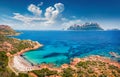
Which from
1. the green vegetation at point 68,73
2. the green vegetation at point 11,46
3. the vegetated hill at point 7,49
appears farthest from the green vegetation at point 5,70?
the green vegetation at point 11,46

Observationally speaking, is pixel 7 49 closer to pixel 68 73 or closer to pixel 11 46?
pixel 11 46

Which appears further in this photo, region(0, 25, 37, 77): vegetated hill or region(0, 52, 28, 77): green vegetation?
region(0, 25, 37, 77): vegetated hill

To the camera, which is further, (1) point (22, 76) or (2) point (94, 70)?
(2) point (94, 70)

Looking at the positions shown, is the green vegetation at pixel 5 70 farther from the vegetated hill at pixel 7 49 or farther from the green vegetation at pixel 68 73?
the green vegetation at pixel 68 73

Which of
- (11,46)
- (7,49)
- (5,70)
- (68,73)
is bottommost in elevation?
(68,73)

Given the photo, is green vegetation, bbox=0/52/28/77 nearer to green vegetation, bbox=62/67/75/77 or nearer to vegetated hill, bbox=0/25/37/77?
vegetated hill, bbox=0/25/37/77

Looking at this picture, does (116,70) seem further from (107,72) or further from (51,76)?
(51,76)

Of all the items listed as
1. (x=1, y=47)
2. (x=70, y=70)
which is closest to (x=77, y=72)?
(x=70, y=70)

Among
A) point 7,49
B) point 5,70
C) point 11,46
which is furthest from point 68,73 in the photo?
point 11,46

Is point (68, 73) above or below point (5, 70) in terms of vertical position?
below

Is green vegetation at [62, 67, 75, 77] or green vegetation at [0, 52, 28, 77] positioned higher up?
green vegetation at [0, 52, 28, 77]

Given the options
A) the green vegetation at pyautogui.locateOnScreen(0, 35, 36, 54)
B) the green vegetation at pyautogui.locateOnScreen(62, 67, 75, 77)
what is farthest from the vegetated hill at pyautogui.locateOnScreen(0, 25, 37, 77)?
the green vegetation at pyautogui.locateOnScreen(62, 67, 75, 77)
